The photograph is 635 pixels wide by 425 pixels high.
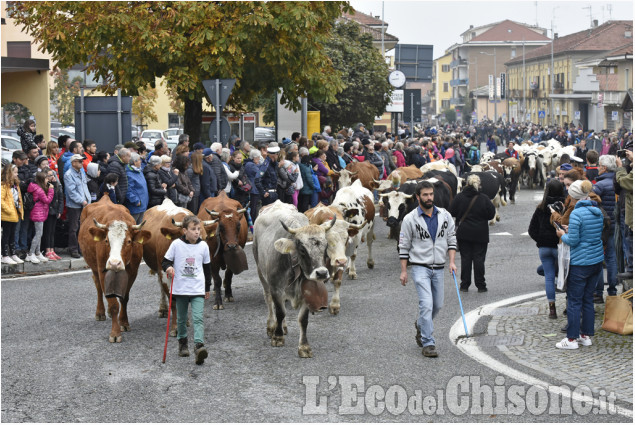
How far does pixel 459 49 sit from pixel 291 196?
14930 centimetres

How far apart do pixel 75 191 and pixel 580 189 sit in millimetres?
9326

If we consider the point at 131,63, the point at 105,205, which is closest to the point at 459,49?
the point at 131,63

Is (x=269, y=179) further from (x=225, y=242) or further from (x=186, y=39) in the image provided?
(x=225, y=242)

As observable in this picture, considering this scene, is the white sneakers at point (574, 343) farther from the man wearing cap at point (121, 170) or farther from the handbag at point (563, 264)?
the man wearing cap at point (121, 170)

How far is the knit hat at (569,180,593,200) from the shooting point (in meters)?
11.8

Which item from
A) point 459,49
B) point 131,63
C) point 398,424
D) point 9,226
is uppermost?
point 459,49

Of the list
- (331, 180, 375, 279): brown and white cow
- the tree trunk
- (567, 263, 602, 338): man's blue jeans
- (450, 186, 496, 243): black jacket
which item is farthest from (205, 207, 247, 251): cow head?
the tree trunk

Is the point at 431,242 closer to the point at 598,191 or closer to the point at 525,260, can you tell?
the point at 598,191

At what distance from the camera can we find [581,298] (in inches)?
452

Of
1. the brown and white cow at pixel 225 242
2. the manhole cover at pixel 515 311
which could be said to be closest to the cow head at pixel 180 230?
the brown and white cow at pixel 225 242

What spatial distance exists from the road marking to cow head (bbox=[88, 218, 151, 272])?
153 inches

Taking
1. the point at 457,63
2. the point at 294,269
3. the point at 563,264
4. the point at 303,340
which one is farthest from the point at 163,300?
the point at 457,63

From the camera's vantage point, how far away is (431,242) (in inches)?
446

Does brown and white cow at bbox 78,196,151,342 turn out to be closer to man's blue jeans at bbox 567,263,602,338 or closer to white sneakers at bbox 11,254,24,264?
white sneakers at bbox 11,254,24,264
